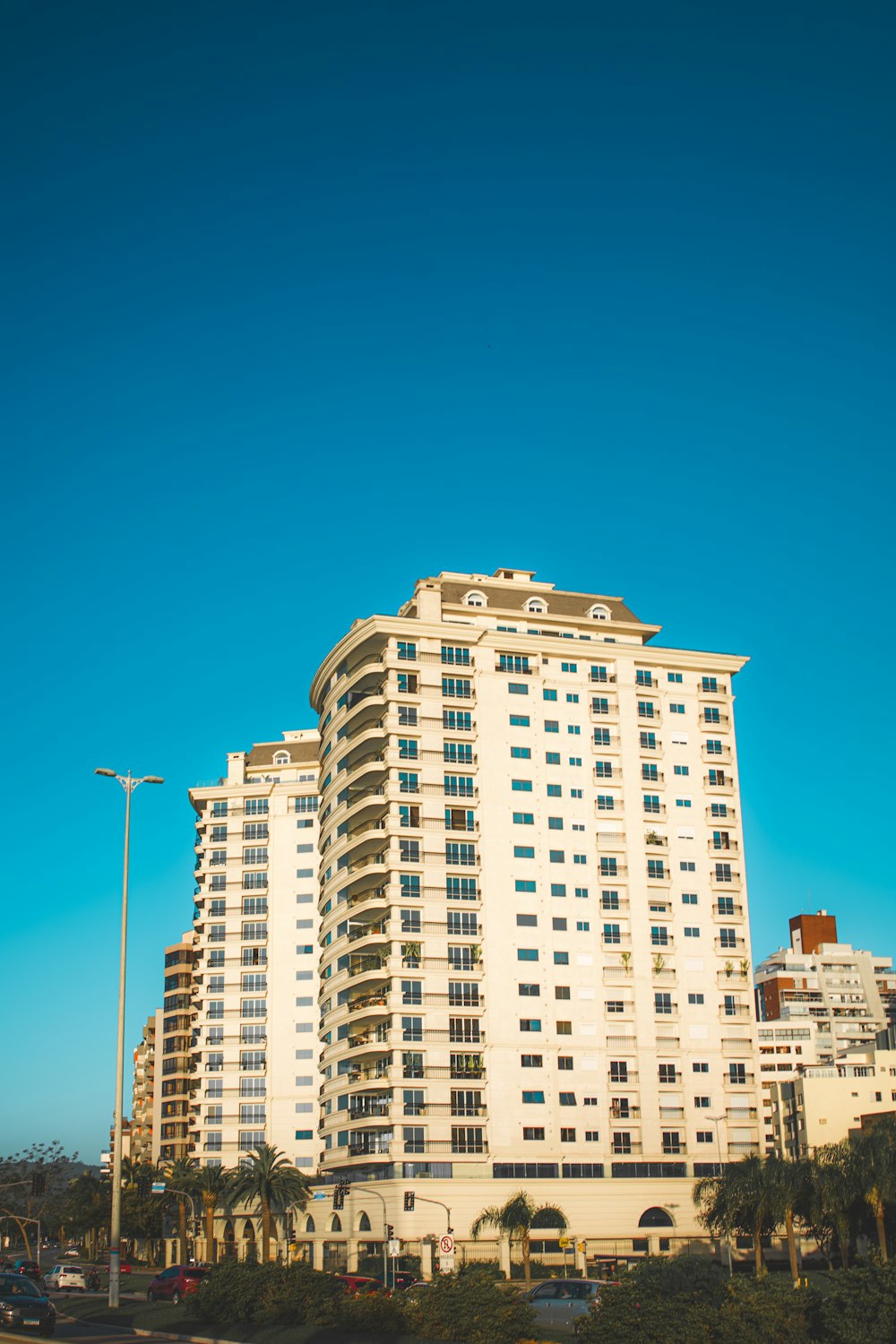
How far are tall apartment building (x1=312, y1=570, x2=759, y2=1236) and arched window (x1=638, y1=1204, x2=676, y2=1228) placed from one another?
0.18 meters

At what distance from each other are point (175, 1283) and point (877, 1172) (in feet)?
131

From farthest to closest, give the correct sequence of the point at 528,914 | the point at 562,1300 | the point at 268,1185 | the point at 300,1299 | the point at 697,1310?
1. the point at 528,914
2. the point at 268,1185
3. the point at 562,1300
4. the point at 300,1299
5. the point at 697,1310

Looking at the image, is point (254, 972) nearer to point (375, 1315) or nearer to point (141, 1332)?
point (141, 1332)

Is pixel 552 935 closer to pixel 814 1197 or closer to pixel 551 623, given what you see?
pixel 551 623

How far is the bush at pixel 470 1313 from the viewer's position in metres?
39.0

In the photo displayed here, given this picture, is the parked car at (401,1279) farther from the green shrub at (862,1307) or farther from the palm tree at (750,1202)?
the green shrub at (862,1307)

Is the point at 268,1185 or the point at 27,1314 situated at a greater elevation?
the point at 27,1314

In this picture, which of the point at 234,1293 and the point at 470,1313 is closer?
the point at 470,1313

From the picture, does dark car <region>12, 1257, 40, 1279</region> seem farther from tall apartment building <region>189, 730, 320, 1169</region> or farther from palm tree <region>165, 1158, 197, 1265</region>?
tall apartment building <region>189, 730, 320, 1169</region>

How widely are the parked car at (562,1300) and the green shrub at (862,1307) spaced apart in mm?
23775

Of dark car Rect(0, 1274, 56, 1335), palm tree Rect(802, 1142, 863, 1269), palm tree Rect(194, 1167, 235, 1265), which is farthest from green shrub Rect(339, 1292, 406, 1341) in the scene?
palm tree Rect(194, 1167, 235, 1265)

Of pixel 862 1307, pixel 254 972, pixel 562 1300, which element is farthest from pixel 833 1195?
pixel 254 972

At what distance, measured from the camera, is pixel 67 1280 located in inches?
3720

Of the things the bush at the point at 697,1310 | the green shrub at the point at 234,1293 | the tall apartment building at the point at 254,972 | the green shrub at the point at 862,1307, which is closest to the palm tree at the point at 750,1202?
the green shrub at the point at 234,1293
